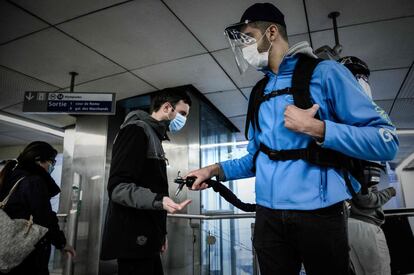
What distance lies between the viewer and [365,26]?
3.19 metres

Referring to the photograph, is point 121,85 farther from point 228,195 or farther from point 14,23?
point 228,195

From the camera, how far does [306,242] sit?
0.83 metres

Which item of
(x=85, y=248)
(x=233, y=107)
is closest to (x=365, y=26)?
(x=233, y=107)

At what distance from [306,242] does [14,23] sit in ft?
11.6

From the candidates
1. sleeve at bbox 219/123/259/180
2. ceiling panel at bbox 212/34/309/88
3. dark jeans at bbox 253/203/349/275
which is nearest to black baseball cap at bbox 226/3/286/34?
sleeve at bbox 219/123/259/180

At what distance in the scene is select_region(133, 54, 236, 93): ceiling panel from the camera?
13.0 ft

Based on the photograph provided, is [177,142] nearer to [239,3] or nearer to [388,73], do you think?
[239,3]

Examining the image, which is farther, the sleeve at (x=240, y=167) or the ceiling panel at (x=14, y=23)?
the ceiling panel at (x=14, y=23)

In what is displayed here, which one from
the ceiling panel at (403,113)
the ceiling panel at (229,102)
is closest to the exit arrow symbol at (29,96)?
the ceiling panel at (229,102)

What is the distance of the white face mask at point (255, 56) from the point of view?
3.80 ft

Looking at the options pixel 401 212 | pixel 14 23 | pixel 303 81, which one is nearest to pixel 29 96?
pixel 14 23

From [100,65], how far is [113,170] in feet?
9.48

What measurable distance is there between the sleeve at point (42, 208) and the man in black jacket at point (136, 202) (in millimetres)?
826

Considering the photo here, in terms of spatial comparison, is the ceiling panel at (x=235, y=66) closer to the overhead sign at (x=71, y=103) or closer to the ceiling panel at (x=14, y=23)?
the overhead sign at (x=71, y=103)
